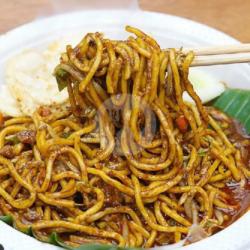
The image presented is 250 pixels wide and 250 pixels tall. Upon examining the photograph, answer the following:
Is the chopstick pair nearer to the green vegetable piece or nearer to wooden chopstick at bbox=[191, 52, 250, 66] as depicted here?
wooden chopstick at bbox=[191, 52, 250, 66]

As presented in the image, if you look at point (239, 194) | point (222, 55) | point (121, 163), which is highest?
point (222, 55)

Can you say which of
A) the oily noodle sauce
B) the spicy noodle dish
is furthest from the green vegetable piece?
the spicy noodle dish

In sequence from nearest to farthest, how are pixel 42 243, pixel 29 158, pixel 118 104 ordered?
pixel 42 243 < pixel 118 104 < pixel 29 158

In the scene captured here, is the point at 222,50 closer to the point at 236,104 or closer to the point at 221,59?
the point at 221,59

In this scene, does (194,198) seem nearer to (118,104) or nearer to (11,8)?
(118,104)

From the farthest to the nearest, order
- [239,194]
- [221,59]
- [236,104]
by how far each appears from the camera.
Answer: [236,104] < [239,194] < [221,59]

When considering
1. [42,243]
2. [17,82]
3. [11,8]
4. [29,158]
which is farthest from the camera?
[11,8]

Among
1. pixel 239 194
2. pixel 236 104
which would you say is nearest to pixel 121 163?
pixel 239 194

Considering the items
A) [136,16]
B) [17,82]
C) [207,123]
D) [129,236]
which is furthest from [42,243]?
[136,16]
